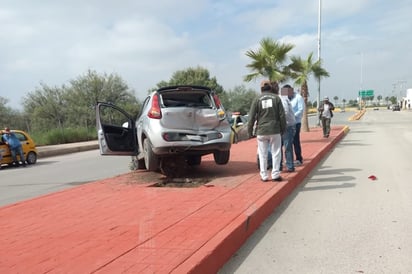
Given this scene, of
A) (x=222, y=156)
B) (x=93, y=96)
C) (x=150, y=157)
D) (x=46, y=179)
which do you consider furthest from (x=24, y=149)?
(x=93, y=96)

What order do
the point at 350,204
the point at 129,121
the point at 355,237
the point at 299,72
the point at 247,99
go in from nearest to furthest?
the point at 355,237
the point at 350,204
the point at 129,121
the point at 299,72
the point at 247,99

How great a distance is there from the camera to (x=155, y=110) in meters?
8.23

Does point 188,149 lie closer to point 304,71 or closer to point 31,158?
point 31,158

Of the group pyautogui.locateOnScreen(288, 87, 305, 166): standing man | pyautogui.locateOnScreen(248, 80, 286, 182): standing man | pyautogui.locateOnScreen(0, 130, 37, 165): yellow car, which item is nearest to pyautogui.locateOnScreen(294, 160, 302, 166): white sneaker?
pyautogui.locateOnScreen(288, 87, 305, 166): standing man

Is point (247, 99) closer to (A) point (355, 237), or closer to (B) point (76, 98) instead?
(B) point (76, 98)

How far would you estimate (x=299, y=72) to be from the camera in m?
19.5

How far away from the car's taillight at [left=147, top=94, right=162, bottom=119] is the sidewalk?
131 centimetres

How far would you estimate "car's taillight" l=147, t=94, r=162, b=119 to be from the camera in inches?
322

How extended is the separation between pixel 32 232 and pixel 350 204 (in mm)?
4579

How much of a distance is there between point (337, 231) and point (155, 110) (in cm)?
429

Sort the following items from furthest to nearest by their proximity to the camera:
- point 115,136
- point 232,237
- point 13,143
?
point 13,143
point 115,136
point 232,237

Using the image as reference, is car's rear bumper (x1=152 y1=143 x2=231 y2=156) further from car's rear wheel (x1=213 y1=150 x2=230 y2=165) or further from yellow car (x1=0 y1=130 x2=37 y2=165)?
yellow car (x1=0 y1=130 x2=37 y2=165)

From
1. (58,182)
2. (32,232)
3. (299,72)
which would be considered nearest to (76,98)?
(299,72)

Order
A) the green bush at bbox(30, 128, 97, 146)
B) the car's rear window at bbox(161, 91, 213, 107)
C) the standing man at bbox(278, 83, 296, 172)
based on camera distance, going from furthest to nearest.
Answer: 1. the green bush at bbox(30, 128, 97, 146)
2. the standing man at bbox(278, 83, 296, 172)
3. the car's rear window at bbox(161, 91, 213, 107)
